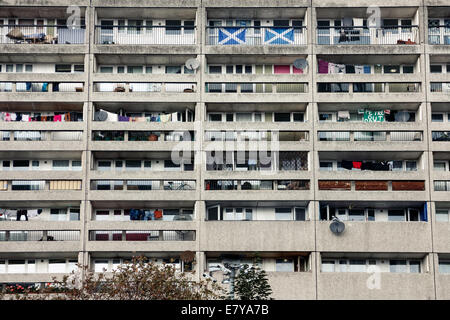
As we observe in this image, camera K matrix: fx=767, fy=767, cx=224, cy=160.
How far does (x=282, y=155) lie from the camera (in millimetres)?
64438

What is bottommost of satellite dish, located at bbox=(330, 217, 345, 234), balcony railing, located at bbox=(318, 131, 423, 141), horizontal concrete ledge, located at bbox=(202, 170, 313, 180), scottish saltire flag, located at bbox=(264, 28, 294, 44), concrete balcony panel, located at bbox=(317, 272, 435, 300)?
concrete balcony panel, located at bbox=(317, 272, 435, 300)

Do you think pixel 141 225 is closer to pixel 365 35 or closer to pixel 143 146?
pixel 143 146

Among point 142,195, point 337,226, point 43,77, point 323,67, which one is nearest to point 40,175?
point 43,77

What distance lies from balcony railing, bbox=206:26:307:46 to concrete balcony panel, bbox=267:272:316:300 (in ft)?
66.1

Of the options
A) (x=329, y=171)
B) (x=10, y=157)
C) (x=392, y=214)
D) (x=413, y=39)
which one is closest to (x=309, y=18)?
(x=413, y=39)

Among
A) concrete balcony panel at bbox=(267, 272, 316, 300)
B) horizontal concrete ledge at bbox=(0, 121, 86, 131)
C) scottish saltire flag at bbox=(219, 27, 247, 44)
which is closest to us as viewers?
concrete balcony panel at bbox=(267, 272, 316, 300)

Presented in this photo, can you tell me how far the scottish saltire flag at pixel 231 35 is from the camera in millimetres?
67250

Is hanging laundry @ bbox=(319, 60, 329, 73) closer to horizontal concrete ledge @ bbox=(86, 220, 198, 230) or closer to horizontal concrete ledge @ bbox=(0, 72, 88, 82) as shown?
horizontal concrete ledge @ bbox=(86, 220, 198, 230)

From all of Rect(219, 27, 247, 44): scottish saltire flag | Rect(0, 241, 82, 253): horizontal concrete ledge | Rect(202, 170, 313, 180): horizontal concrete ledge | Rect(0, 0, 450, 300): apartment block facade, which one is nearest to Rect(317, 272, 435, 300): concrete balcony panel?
Rect(0, 0, 450, 300): apartment block facade

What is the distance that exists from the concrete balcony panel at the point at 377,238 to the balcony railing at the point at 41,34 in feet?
88.4

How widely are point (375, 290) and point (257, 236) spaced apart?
1021 cm

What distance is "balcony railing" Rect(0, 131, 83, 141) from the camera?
215 ft
